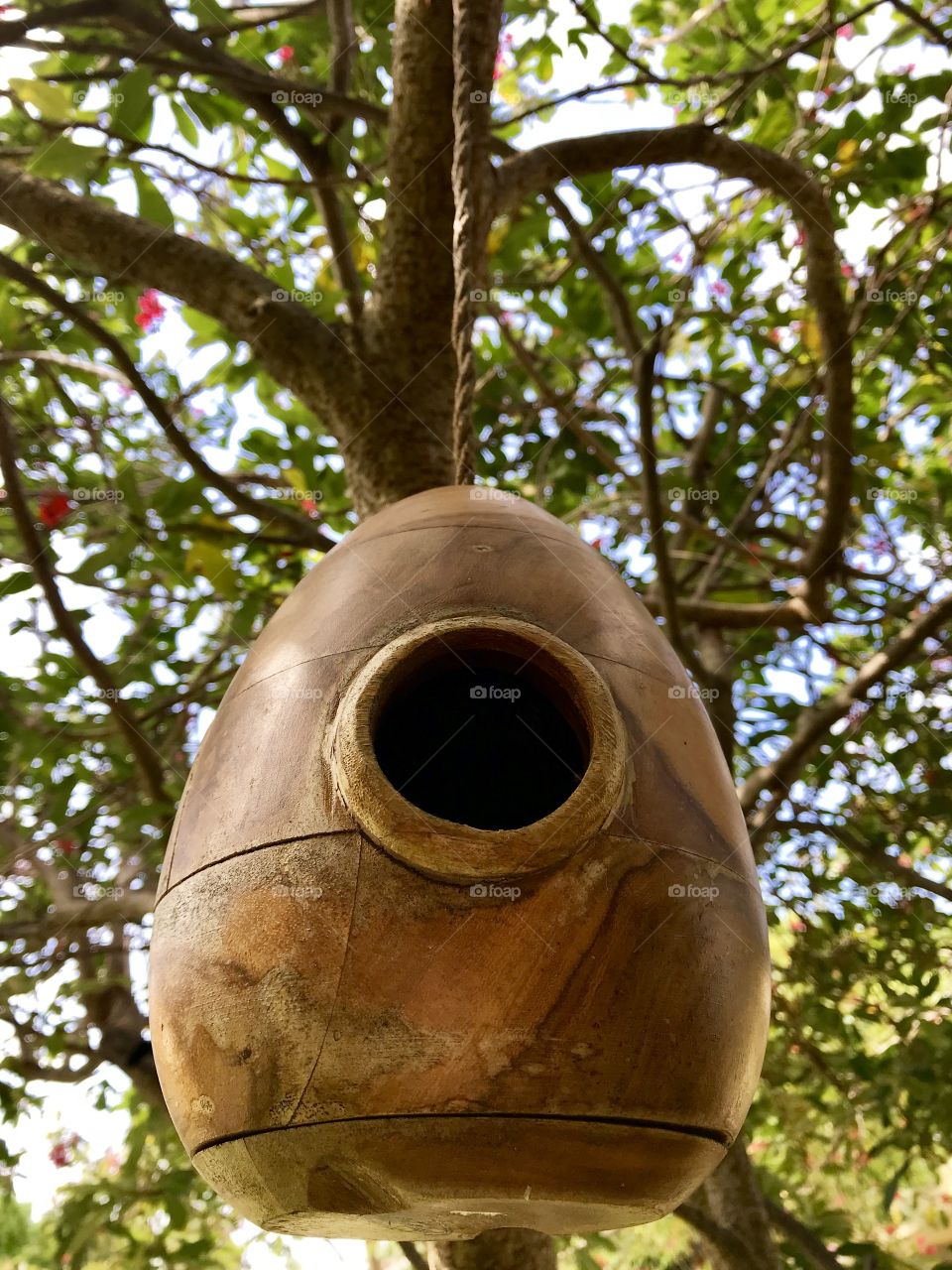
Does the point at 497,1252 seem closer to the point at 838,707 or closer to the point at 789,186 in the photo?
the point at 838,707

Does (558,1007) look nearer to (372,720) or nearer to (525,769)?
(372,720)

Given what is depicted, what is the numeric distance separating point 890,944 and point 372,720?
2761 mm

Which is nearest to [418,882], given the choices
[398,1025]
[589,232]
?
[398,1025]

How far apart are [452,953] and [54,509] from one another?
84.1 inches

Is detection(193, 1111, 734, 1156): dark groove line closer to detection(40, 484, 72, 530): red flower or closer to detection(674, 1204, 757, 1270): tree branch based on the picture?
detection(674, 1204, 757, 1270): tree branch

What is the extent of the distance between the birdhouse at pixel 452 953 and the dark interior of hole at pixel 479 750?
2.2 inches

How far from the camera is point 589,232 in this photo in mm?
2875

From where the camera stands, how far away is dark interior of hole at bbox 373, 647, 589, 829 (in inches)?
48.1

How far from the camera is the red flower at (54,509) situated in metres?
2.68

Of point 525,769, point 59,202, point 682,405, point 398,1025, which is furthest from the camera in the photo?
point 682,405

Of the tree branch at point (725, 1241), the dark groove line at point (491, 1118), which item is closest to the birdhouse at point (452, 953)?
the dark groove line at point (491, 1118)

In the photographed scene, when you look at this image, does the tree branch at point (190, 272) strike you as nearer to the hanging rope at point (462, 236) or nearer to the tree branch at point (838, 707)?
the hanging rope at point (462, 236)

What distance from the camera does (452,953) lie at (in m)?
0.91

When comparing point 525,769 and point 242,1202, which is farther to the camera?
point 525,769
